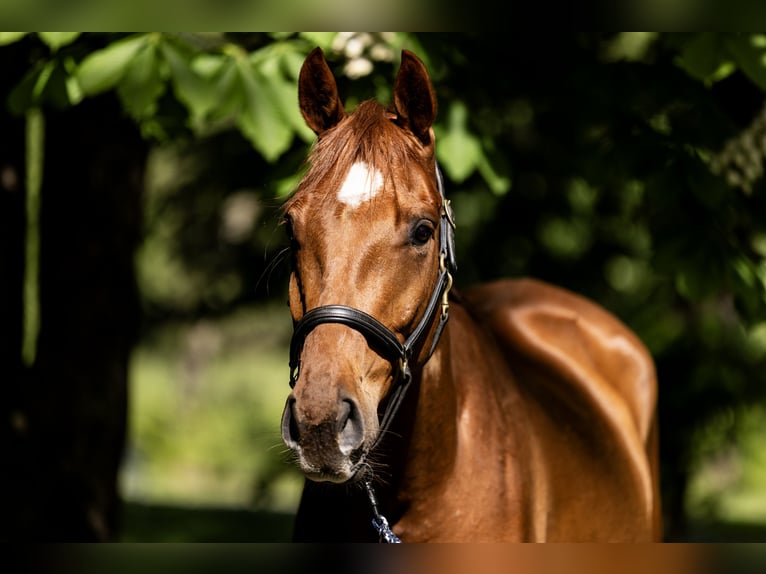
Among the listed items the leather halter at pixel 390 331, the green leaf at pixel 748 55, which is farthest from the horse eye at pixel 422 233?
the green leaf at pixel 748 55

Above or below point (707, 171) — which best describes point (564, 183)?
below

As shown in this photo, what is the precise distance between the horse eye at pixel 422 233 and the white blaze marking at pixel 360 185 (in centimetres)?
16

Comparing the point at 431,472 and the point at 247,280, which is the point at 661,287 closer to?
the point at 247,280

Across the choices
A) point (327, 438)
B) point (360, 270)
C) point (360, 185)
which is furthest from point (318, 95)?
Result: point (327, 438)

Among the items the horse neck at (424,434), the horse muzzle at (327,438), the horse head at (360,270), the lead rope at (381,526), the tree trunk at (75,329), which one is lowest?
the tree trunk at (75,329)

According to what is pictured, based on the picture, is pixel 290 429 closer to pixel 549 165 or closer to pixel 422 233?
pixel 422 233

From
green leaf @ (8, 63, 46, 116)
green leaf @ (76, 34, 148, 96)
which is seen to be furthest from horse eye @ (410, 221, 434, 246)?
green leaf @ (8, 63, 46, 116)

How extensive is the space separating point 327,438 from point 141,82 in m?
1.70

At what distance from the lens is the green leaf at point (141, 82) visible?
138 inches

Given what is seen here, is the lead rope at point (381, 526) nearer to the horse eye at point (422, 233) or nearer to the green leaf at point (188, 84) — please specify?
the horse eye at point (422, 233)
